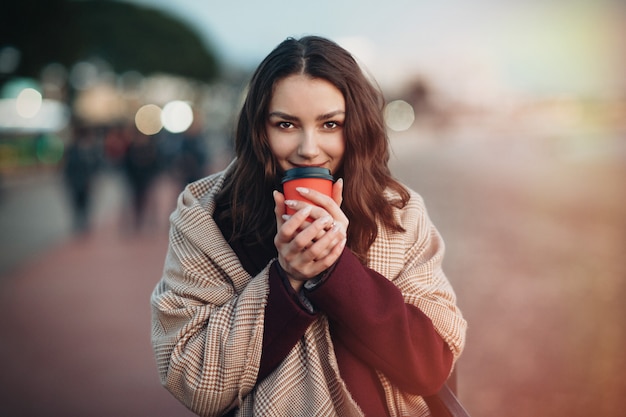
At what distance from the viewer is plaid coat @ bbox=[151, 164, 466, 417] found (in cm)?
171

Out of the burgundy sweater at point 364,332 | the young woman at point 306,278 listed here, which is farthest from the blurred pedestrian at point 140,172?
the burgundy sweater at point 364,332

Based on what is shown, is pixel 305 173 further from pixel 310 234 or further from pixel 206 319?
pixel 206 319

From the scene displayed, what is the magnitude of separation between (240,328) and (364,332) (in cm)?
35

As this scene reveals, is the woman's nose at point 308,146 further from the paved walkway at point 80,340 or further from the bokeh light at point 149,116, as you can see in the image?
the bokeh light at point 149,116

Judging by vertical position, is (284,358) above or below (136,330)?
above

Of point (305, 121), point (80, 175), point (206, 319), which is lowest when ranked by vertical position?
point (80, 175)

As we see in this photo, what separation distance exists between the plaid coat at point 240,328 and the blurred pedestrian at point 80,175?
9707 millimetres

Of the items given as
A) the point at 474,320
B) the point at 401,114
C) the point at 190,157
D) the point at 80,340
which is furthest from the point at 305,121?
the point at 401,114

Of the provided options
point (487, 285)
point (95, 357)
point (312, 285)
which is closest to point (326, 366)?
point (312, 285)

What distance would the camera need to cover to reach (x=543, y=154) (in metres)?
31.2

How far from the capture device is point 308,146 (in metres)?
1.75

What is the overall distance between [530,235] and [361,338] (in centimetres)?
881

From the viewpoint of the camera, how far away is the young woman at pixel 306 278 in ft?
5.38

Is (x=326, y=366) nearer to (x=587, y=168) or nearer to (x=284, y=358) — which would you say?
(x=284, y=358)
